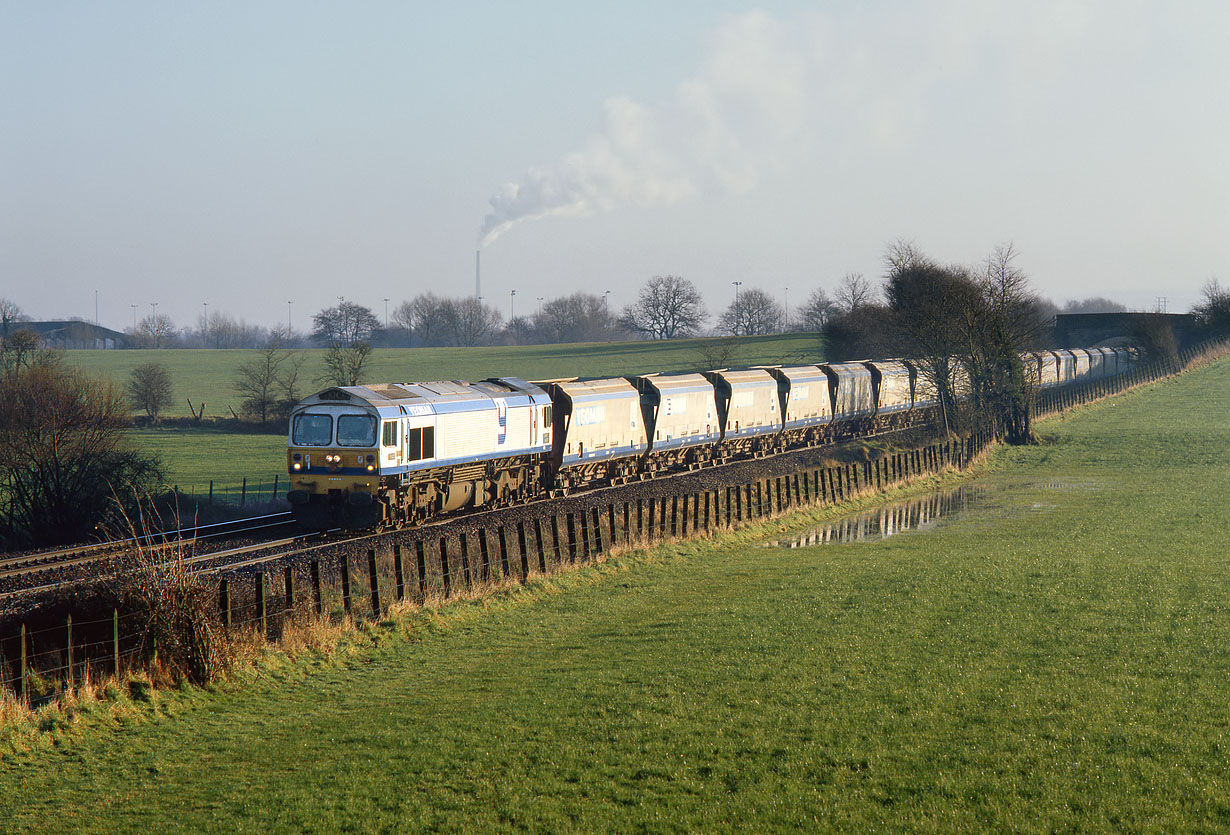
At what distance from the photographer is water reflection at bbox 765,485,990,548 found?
94.6 feet

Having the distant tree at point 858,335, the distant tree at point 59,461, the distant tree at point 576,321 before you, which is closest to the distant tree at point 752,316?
the distant tree at point 576,321

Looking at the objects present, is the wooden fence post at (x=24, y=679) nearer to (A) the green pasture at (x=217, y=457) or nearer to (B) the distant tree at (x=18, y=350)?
(A) the green pasture at (x=217, y=457)

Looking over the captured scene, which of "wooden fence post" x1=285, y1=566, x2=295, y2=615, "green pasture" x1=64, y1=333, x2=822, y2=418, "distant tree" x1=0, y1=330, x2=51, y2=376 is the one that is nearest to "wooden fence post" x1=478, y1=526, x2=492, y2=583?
"wooden fence post" x1=285, y1=566, x2=295, y2=615

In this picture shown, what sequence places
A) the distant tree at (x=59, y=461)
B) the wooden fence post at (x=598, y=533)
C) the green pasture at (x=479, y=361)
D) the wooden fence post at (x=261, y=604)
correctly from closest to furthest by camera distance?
the wooden fence post at (x=261, y=604), the wooden fence post at (x=598, y=533), the distant tree at (x=59, y=461), the green pasture at (x=479, y=361)

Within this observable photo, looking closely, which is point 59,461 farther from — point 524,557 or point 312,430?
point 524,557

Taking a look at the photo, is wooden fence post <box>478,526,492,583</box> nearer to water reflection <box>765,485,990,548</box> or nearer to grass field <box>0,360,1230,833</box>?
grass field <box>0,360,1230,833</box>

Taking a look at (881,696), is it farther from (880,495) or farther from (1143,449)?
(1143,449)

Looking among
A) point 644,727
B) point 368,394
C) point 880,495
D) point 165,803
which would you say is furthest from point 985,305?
point 165,803

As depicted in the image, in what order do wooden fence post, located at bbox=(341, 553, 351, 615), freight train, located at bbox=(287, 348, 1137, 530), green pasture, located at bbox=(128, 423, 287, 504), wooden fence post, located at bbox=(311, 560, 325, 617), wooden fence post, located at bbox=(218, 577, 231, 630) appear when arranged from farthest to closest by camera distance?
green pasture, located at bbox=(128, 423, 287, 504)
freight train, located at bbox=(287, 348, 1137, 530)
wooden fence post, located at bbox=(341, 553, 351, 615)
wooden fence post, located at bbox=(311, 560, 325, 617)
wooden fence post, located at bbox=(218, 577, 231, 630)

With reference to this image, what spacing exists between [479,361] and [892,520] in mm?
87569

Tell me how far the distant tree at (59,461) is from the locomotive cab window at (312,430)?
290 inches

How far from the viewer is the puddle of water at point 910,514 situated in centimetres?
2898

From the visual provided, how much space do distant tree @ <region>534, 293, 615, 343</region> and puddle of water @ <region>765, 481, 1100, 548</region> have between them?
142 m

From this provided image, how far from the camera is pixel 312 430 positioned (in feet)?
82.5
